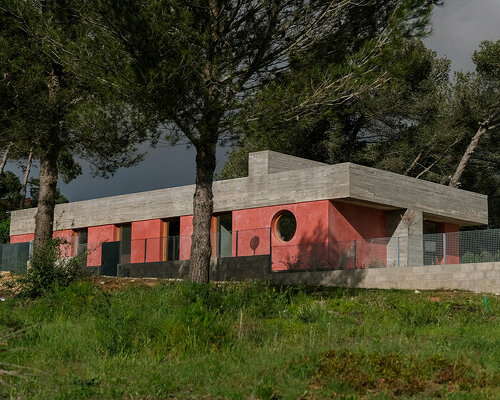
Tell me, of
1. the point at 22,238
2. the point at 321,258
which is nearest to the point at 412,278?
the point at 321,258

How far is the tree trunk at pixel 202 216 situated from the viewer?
1573 centimetres

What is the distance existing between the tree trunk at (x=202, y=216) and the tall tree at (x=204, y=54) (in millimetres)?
21

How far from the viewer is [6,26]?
17.3 m

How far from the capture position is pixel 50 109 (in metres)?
18.7

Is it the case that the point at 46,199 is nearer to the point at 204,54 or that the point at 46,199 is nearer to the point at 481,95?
the point at 204,54

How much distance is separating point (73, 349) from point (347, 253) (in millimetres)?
15335

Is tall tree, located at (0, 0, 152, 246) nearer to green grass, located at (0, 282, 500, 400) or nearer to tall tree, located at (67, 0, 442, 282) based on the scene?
tall tree, located at (67, 0, 442, 282)

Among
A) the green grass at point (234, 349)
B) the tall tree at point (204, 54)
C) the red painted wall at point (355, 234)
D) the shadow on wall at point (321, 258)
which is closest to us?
the green grass at point (234, 349)

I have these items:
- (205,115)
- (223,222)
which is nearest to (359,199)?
(223,222)

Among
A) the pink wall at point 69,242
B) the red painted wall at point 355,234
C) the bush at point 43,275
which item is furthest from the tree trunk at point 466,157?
the bush at point 43,275

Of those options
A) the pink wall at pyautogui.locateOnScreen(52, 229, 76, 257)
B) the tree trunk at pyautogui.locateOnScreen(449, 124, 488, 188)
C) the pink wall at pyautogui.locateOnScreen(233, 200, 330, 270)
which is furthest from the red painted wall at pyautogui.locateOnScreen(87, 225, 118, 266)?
the tree trunk at pyautogui.locateOnScreen(449, 124, 488, 188)

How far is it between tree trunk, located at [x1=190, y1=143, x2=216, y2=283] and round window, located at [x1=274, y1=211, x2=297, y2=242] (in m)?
12.0

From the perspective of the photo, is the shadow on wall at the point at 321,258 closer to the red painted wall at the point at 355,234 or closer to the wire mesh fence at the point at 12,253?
the red painted wall at the point at 355,234

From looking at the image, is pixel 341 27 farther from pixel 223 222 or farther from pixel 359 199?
pixel 223 222
